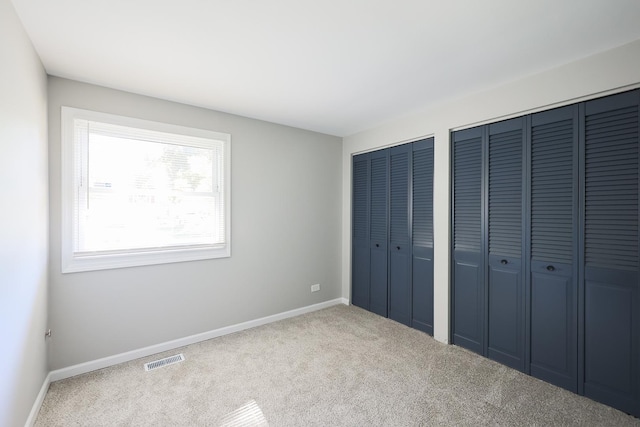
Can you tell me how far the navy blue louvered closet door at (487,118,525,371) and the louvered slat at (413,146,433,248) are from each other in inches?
24.4

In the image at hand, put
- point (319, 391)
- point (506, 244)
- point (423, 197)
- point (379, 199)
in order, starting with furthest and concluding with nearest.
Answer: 1. point (379, 199)
2. point (423, 197)
3. point (506, 244)
4. point (319, 391)

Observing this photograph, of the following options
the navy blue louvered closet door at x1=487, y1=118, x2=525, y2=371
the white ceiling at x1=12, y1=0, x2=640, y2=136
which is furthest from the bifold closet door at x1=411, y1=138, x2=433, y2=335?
the white ceiling at x1=12, y1=0, x2=640, y2=136

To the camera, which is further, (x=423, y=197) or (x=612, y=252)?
(x=423, y=197)

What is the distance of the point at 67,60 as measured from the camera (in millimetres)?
2117

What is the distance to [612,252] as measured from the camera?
2.00 m

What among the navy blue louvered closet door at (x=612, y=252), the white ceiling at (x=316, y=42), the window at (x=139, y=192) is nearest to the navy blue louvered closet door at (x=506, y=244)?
the navy blue louvered closet door at (x=612, y=252)

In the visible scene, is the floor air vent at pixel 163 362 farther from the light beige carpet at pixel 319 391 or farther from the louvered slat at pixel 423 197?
the louvered slat at pixel 423 197

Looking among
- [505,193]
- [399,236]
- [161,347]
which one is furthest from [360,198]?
[161,347]

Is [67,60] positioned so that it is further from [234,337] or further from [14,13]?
[234,337]

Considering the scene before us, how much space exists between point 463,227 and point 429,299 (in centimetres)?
89

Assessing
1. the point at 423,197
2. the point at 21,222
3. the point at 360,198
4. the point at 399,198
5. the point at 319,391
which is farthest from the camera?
the point at 360,198

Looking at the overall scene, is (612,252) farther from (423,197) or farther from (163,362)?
(163,362)

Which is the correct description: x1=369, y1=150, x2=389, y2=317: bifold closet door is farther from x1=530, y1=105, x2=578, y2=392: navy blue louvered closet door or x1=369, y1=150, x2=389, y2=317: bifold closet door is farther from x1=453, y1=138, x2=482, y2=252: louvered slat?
x1=530, y1=105, x2=578, y2=392: navy blue louvered closet door

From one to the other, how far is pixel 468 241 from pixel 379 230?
3.79 ft
